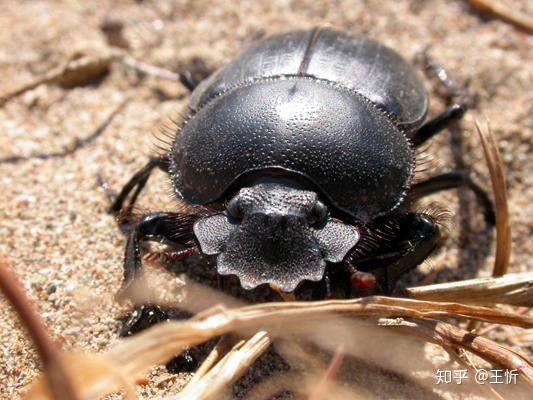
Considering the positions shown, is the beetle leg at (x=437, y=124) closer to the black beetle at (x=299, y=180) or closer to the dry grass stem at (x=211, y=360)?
the black beetle at (x=299, y=180)

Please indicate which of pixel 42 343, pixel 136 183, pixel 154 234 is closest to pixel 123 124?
pixel 136 183

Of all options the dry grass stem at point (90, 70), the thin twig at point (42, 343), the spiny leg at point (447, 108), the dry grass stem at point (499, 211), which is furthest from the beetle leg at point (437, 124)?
the thin twig at point (42, 343)

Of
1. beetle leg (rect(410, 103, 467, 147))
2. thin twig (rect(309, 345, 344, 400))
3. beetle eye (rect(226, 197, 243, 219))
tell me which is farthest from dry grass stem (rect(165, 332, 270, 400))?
beetle leg (rect(410, 103, 467, 147))

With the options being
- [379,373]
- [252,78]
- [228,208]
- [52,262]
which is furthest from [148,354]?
[252,78]

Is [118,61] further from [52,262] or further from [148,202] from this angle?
[52,262]

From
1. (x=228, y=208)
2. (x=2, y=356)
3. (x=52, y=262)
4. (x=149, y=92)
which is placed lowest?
(x=2, y=356)

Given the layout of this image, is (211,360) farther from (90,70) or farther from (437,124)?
(90,70)
